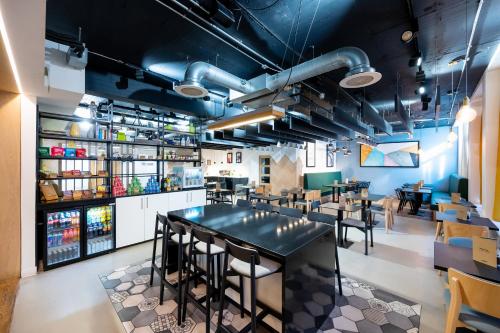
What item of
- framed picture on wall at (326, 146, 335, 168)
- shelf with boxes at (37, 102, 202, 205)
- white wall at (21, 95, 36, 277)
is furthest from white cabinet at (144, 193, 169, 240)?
framed picture on wall at (326, 146, 335, 168)

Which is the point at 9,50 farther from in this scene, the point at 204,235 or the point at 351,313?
the point at 351,313

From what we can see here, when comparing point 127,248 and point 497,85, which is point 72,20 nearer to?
point 127,248

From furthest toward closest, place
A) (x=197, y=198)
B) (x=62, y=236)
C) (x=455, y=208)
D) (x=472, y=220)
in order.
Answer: (x=197, y=198) → (x=455, y=208) → (x=62, y=236) → (x=472, y=220)

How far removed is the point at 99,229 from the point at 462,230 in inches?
215

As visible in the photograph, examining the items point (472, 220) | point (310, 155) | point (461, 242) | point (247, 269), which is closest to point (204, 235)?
point (247, 269)

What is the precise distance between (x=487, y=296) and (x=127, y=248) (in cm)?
465

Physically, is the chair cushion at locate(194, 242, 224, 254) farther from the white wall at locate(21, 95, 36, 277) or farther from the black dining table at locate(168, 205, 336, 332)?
the white wall at locate(21, 95, 36, 277)

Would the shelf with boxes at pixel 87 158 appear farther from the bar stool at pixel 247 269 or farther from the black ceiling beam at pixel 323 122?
the bar stool at pixel 247 269

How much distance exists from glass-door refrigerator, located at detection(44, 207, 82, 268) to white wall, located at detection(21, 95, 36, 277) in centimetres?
16

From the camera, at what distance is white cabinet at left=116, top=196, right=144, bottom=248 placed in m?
3.80

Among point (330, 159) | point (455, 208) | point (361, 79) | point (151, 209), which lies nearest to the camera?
point (361, 79)

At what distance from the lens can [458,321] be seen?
4.72ft

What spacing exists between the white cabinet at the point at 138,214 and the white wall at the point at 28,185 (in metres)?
1.07

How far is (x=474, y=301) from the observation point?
1.29 metres
